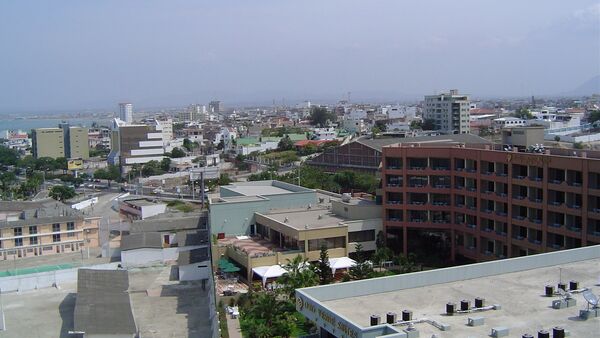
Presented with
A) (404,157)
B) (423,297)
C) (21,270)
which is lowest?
(21,270)

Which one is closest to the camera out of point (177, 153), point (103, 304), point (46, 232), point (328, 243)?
point (103, 304)

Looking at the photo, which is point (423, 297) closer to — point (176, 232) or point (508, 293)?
point (508, 293)

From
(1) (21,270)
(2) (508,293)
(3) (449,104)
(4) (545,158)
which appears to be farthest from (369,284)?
(3) (449,104)

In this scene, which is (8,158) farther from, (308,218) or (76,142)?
(308,218)

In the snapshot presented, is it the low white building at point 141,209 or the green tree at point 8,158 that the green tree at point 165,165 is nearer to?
the green tree at point 8,158

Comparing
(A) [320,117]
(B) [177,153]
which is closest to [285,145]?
(B) [177,153]

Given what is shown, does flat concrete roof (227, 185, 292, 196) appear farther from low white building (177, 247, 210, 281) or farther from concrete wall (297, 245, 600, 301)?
concrete wall (297, 245, 600, 301)
